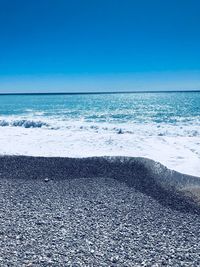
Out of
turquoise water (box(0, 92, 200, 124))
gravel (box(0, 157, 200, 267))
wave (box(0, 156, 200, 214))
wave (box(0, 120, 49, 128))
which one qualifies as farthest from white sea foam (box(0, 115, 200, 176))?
turquoise water (box(0, 92, 200, 124))

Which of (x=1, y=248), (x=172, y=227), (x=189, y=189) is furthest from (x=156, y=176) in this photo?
(x=1, y=248)

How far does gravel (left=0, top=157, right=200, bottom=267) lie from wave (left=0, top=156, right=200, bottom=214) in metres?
0.57

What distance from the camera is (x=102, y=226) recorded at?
7969 millimetres

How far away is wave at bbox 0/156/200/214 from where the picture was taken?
10859 mm

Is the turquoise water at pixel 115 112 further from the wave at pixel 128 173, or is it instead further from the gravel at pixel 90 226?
the gravel at pixel 90 226

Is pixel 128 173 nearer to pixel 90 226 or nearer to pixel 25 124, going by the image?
pixel 90 226

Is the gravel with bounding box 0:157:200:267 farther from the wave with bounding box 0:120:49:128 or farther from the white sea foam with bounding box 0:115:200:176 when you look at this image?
the wave with bounding box 0:120:49:128

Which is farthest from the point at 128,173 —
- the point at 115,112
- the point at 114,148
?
the point at 115,112

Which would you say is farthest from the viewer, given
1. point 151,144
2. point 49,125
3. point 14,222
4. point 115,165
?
point 49,125

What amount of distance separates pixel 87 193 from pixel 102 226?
2.80 m

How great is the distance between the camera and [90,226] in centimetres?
794

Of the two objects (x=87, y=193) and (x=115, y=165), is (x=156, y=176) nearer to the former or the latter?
(x=115, y=165)

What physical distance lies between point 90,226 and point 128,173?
5792 millimetres

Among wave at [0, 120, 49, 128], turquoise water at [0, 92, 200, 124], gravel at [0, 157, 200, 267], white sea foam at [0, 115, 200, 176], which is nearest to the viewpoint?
gravel at [0, 157, 200, 267]
